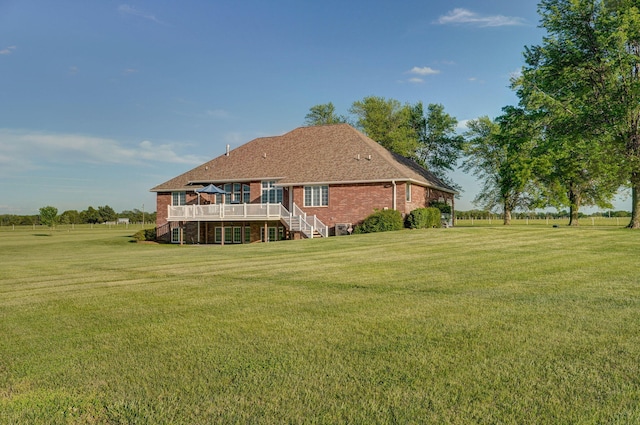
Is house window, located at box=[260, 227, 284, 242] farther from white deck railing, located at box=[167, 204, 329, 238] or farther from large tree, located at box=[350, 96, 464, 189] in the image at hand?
large tree, located at box=[350, 96, 464, 189]

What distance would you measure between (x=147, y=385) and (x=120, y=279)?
281 inches

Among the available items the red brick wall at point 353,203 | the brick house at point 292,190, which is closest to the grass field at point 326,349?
the red brick wall at point 353,203

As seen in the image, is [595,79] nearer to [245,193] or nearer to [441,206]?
[441,206]

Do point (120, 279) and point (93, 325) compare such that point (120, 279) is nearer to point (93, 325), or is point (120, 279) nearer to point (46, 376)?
point (93, 325)

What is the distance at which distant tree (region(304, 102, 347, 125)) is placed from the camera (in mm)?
53438

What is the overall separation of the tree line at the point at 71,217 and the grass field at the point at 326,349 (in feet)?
225

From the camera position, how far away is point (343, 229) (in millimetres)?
28812

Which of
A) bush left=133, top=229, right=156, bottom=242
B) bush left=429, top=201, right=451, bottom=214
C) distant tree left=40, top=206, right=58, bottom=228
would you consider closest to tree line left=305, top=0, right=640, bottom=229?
bush left=429, top=201, right=451, bottom=214

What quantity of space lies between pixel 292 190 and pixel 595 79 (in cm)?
1981

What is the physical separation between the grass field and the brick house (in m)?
18.8

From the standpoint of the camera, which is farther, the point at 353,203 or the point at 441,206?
the point at 441,206

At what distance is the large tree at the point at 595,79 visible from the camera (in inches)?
960

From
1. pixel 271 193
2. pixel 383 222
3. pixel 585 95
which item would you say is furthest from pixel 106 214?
pixel 585 95

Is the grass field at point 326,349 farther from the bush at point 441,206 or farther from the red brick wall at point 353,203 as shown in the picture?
the bush at point 441,206
